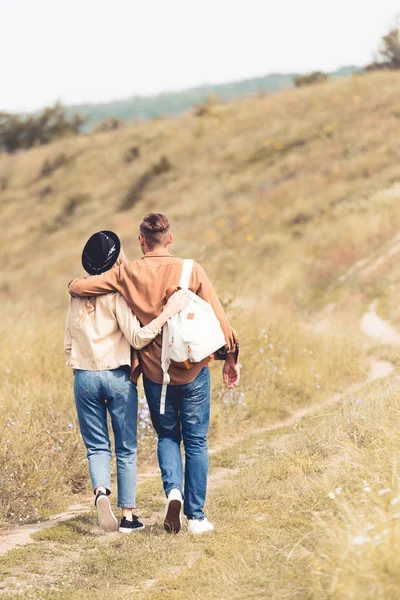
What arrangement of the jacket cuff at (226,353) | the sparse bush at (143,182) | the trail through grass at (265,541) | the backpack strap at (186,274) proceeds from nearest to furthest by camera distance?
the trail through grass at (265,541)
the backpack strap at (186,274)
the jacket cuff at (226,353)
the sparse bush at (143,182)

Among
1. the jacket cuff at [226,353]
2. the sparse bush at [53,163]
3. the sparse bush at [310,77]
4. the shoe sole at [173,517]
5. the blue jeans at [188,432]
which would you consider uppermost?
the sparse bush at [310,77]

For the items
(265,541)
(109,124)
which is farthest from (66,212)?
(265,541)

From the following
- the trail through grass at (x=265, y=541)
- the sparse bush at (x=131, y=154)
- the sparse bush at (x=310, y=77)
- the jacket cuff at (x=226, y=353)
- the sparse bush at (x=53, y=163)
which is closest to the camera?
the trail through grass at (x=265, y=541)

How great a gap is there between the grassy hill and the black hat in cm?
149

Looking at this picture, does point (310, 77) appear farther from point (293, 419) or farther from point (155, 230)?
point (155, 230)

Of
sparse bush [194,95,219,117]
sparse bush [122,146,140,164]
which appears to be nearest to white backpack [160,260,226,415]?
sparse bush [122,146,140,164]

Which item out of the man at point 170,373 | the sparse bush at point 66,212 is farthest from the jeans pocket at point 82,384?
the sparse bush at point 66,212

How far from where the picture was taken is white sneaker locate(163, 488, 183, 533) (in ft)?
15.0

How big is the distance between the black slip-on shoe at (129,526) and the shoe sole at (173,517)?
265 mm

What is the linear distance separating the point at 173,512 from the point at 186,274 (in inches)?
54.2

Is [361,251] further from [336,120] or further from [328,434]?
[336,120]

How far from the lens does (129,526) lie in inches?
190

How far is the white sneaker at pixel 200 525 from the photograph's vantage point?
467 cm

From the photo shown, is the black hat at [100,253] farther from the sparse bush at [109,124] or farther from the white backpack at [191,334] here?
the sparse bush at [109,124]
